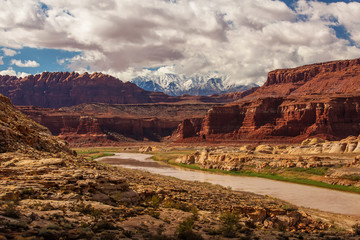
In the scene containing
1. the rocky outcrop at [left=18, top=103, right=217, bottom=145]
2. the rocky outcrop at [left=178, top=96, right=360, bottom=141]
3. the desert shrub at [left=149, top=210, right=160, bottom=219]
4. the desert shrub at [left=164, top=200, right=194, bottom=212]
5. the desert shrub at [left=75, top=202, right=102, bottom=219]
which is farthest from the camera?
the rocky outcrop at [left=18, top=103, right=217, bottom=145]

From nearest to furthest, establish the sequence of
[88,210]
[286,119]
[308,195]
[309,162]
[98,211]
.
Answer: [98,211] < [88,210] < [308,195] < [309,162] < [286,119]

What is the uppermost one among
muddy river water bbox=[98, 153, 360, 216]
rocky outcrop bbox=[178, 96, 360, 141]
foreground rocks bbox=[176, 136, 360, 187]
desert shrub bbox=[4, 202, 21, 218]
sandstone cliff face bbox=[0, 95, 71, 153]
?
rocky outcrop bbox=[178, 96, 360, 141]

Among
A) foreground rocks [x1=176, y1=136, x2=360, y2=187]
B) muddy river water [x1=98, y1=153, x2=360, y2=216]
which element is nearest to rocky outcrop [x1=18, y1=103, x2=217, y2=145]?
foreground rocks [x1=176, y1=136, x2=360, y2=187]

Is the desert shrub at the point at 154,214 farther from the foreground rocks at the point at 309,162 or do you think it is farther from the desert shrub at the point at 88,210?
the foreground rocks at the point at 309,162

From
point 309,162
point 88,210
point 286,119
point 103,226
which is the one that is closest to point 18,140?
point 88,210

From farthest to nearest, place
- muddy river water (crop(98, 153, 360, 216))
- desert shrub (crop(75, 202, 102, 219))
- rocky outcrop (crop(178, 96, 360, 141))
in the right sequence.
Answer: rocky outcrop (crop(178, 96, 360, 141)), muddy river water (crop(98, 153, 360, 216)), desert shrub (crop(75, 202, 102, 219))

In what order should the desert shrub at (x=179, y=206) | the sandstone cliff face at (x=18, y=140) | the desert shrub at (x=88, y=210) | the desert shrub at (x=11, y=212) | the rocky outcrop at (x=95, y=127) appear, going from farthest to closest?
the rocky outcrop at (x=95, y=127)
the sandstone cliff face at (x=18, y=140)
the desert shrub at (x=179, y=206)
the desert shrub at (x=88, y=210)
the desert shrub at (x=11, y=212)

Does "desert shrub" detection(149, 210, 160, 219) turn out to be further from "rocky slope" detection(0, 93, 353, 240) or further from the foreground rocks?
the foreground rocks

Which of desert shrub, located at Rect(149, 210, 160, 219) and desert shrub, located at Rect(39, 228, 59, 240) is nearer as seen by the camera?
desert shrub, located at Rect(39, 228, 59, 240)

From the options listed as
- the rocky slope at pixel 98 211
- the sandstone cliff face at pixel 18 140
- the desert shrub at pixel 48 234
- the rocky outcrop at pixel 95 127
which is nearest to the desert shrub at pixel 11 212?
the rocky slope at pixel 98 211

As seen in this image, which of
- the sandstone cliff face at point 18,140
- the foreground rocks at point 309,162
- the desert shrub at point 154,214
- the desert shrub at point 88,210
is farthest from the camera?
the foreground rocks at point 309,162

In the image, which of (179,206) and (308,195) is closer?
(179,206)

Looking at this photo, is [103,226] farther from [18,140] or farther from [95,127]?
[95,127]

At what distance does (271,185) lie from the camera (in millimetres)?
42625
